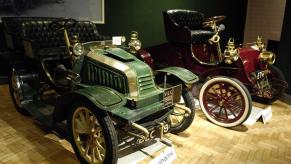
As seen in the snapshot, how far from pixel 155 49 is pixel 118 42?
1.94 m

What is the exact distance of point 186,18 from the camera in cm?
488

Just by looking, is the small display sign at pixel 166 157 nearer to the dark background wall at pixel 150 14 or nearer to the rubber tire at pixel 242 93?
the rubber tire at pixel 242 93

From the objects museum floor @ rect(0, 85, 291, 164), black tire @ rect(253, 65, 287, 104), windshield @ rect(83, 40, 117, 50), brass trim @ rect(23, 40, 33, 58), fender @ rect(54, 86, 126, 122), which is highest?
windshield @ rect(83, 40, 117, 50)

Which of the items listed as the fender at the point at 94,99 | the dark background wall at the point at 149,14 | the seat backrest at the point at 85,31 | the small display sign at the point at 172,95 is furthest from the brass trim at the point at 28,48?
the small display sign at the point at 172,95

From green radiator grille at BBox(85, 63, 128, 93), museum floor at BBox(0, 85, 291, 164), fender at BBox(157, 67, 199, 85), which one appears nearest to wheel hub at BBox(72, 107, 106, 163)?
museum floor at BBox(0, 85, 291, 164)

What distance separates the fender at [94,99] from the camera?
2.23 m

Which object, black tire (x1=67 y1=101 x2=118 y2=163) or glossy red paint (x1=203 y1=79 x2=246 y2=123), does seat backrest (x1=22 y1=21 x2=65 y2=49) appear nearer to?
black tire (x1=67 y1=101 x2=118 y2=163)

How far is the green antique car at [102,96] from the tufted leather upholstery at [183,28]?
122 cm

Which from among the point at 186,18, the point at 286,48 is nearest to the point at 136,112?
the point at 186,18

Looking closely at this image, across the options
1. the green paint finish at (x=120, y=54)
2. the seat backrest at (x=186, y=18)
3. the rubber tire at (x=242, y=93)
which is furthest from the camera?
the seat backrest at (x=186, y=18)

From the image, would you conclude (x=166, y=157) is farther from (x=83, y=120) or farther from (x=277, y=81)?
(x=277, y=81)

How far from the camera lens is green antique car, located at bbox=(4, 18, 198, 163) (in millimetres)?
2381

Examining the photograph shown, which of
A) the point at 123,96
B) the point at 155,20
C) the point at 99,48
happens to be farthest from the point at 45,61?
the point at 155,20

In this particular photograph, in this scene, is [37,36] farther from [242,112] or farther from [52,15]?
[242,112]
